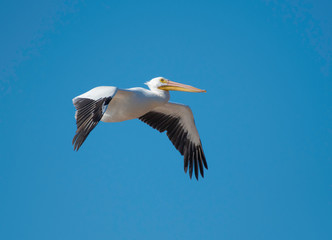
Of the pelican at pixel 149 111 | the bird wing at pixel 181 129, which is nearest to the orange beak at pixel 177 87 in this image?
the pelican at pixel 149 111

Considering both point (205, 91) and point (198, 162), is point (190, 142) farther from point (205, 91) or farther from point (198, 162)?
point (205, 91)

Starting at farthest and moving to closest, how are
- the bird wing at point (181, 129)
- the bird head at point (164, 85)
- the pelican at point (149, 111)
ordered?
the bird wing at point (181, 129) < the bird head at point (164, 85) < the pelican at point (149, 111)

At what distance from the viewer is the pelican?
9.32 meters

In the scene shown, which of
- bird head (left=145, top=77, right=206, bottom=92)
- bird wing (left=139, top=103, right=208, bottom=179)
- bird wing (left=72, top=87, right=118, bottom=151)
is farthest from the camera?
bird wing (left=139, top=103, right=208, bottom=179)

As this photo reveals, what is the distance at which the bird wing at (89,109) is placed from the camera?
351 inches

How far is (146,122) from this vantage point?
1294 centimetres

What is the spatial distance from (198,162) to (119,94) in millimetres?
3313

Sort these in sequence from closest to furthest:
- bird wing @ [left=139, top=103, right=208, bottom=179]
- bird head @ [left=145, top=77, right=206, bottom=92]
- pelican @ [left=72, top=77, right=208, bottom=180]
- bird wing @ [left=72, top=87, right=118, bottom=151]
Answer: bird wing @ [left=72, top=87, right=118, bottom=151] < pelican @ [left=72, top=77, right=208, bottom=180] < bird head @ [left=145, top=77, right=206, bottom=92] < bird wing @ [left=139, top=103, right=208, bottom=179]

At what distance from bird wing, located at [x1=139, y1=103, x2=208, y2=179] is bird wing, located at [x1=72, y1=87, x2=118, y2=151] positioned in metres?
2.87

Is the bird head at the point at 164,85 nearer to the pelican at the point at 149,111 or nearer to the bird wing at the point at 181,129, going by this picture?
the pelican at the point at 149,111

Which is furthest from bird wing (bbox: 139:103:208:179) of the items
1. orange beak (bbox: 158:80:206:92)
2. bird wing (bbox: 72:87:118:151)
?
bird wing (bbox: 72:87:118:151)

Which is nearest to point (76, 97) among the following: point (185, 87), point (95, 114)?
point (95, 114)

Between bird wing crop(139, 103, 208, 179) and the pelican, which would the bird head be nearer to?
the pelican

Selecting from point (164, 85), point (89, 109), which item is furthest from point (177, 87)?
point (89, 109)
